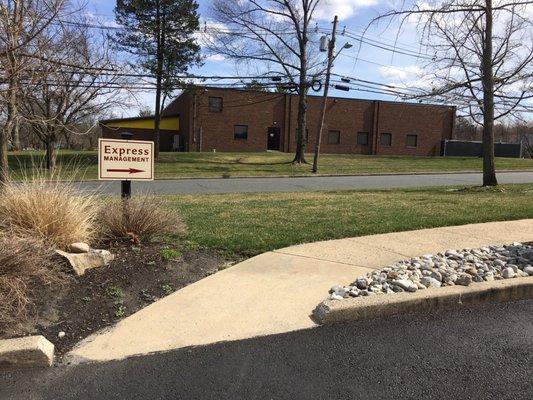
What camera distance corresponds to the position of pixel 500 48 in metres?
15.3

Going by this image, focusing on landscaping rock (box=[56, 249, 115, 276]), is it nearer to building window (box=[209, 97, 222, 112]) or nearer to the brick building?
A: the brick building

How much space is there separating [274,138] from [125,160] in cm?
4095

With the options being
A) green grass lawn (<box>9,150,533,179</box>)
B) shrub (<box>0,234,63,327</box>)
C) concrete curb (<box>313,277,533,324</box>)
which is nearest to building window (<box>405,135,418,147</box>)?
green grass lawn (<box>9,150,533,179</box>)

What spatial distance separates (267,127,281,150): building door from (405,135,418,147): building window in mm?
13874

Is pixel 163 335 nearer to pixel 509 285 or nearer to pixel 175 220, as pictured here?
pixel 175 220

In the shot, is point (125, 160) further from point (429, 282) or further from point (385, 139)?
point (385, 139)

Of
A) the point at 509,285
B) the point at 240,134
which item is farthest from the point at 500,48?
the point at 240,134

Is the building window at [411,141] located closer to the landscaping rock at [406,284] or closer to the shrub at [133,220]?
the shrub at [133,220]

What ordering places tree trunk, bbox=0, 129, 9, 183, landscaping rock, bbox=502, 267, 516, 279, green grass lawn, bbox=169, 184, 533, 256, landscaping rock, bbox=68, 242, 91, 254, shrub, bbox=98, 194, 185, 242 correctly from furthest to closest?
tree trunk, bbox=0, 129, 9, 183
green grass lawn, bbox=169, 184, 533, 256
shrub, bbox=98, 194, 185, 242
landscaping rock, bbox=502, 267, 516, 279
landscaping rock, bbox=68, 242, 91, 254

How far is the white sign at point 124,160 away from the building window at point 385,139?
151 ft

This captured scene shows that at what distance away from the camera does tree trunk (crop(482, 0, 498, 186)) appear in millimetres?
14281

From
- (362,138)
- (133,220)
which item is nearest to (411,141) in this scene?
(362,138)

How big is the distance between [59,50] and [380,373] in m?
5.78

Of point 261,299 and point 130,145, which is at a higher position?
point 130,145
